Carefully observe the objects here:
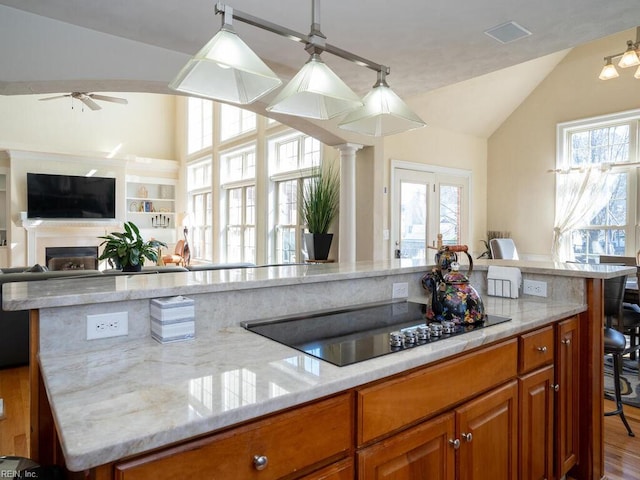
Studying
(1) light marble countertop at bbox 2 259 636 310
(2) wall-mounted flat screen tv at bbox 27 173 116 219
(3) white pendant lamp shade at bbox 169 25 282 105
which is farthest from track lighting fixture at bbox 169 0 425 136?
(2) wall-mounted flat screen tv at bbox 27 173 116 219

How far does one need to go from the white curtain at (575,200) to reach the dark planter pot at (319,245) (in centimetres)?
359

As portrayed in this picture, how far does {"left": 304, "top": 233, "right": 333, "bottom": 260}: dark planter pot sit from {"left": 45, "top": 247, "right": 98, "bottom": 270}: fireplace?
5284 millimetres

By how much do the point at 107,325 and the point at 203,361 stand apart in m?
0.39

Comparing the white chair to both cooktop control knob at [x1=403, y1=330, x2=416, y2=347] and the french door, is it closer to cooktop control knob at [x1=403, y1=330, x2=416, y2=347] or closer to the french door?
the french door

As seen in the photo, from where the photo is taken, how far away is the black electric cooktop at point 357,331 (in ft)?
4.43

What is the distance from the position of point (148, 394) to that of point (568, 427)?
204 cm

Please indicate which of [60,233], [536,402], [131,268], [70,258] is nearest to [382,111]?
[536,402]

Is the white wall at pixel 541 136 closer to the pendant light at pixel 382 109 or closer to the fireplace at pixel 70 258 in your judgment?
the pendant light at pixel 382 109

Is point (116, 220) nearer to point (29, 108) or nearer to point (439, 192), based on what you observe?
point (29, 108)

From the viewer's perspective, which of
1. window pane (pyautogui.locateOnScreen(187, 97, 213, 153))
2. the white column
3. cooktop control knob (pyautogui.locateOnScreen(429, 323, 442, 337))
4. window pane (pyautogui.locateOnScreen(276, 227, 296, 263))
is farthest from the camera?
window pane (pyautogui.locateOnScreen(187, 97, 213, 153))

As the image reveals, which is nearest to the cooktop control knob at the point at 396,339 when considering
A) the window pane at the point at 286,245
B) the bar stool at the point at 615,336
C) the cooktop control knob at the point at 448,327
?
the cooktop control knob at the point at 448,327

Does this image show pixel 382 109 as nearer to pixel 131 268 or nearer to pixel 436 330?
pixel 436 330

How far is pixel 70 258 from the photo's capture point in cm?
841

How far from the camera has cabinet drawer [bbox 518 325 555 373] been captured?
1.76m
